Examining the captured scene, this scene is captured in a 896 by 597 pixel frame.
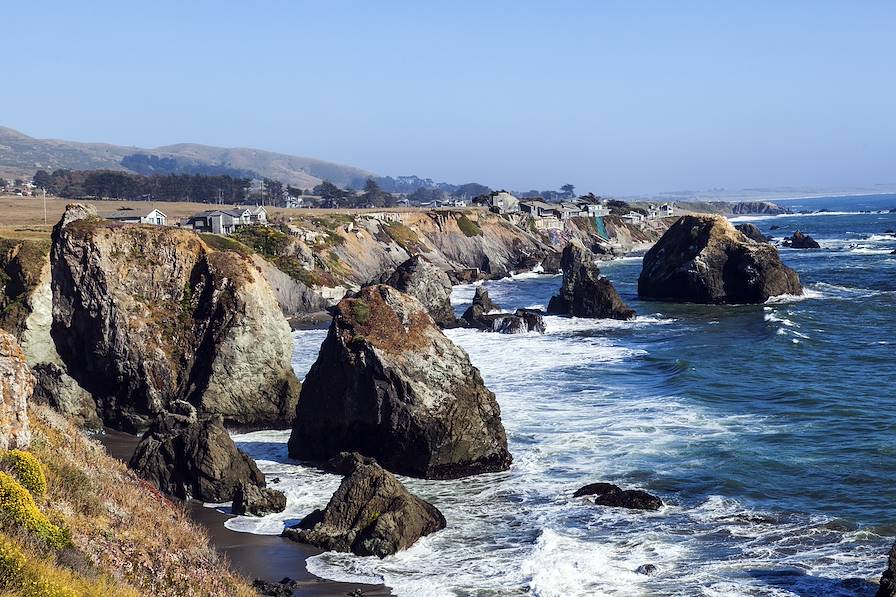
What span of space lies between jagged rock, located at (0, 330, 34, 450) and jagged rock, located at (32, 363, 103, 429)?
16767mm

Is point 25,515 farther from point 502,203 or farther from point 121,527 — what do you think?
point 502,203

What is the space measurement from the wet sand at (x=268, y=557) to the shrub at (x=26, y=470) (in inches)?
226

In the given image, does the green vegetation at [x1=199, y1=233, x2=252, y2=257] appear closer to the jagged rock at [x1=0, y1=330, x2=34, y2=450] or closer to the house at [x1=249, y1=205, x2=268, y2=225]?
the house at [x1=249, y1=205, x2=268, y2=225]

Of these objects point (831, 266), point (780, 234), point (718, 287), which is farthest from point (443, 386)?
point (780, 234)

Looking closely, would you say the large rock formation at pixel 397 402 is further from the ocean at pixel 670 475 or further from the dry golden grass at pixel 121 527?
the dry golden grass at pixel 121 527

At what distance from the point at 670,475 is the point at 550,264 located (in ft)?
293

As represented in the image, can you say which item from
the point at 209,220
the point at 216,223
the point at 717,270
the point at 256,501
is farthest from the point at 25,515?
the point at 209,220

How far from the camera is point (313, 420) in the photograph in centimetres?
3103

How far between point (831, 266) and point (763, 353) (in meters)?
58.9

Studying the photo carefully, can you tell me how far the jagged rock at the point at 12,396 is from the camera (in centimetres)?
1741

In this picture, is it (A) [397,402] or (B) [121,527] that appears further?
(A) [397,402]

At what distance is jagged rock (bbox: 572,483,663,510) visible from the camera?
2594 centimetres

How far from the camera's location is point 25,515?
13.7 meters

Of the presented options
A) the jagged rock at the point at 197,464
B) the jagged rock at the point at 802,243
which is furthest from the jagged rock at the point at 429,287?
the jagged rock at the point at 802,243
